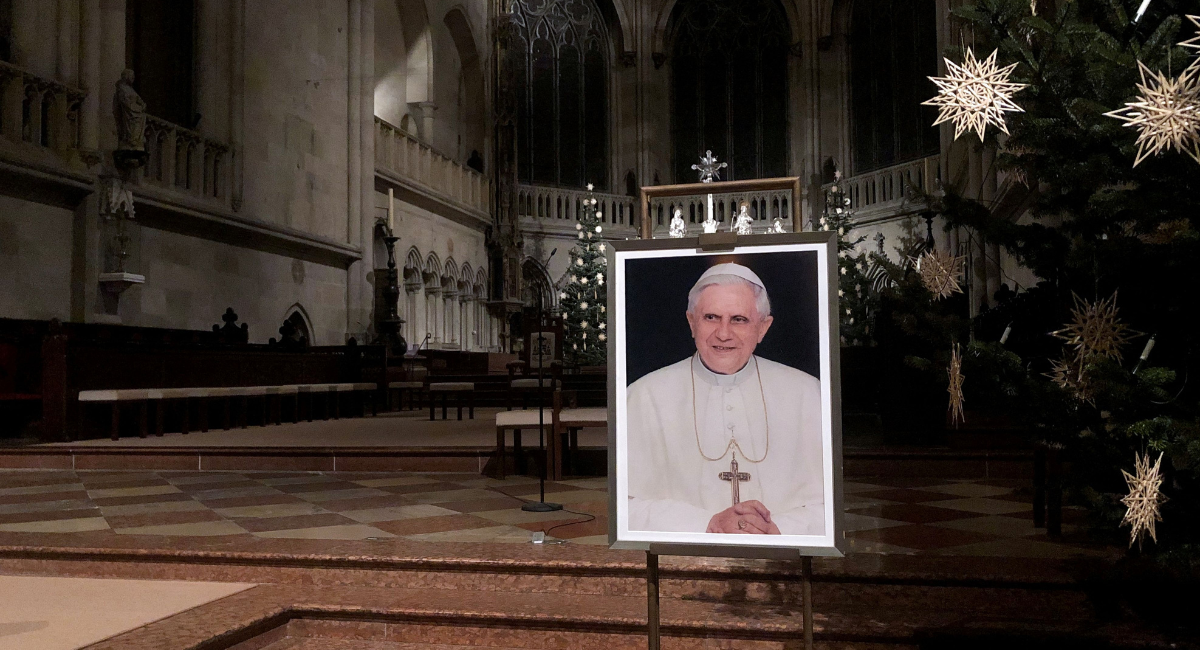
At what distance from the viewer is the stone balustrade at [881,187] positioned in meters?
16.8

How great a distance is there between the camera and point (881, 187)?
17609mm

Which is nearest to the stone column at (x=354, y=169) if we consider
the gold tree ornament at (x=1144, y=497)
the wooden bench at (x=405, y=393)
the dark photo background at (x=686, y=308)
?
the wooden bench at (x=405, y=393)

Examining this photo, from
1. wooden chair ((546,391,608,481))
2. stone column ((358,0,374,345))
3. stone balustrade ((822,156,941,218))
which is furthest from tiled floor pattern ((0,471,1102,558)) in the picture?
stone balustrade ((822,156,941,218))

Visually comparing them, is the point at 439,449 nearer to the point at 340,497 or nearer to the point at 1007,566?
the point at 340,497

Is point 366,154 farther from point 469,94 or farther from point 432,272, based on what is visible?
point 469,94

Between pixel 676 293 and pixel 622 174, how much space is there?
18.3m

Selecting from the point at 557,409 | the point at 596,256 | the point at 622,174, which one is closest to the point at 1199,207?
the point at 557,409

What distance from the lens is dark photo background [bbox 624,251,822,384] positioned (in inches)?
83.6

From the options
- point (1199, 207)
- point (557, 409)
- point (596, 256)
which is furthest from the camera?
point (596, 256)

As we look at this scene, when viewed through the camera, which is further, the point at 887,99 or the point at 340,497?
the point at 887,99

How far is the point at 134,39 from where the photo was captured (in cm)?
1120

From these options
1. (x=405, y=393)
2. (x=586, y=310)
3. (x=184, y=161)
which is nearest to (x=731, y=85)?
(x=586, y=310)

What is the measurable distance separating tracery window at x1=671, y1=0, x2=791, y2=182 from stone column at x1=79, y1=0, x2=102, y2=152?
12.6 meters

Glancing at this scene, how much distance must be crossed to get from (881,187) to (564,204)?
6.55 meters
